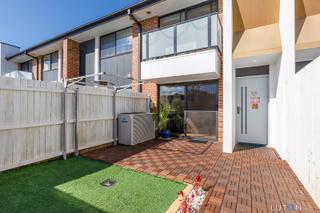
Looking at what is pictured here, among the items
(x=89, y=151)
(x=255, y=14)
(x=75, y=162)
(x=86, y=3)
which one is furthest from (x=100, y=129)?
(x=86, y=3)

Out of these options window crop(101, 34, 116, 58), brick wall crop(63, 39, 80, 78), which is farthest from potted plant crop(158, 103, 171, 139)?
brick wall crop(63, 39, 80, 78)

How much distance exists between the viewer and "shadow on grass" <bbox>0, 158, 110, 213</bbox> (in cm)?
253

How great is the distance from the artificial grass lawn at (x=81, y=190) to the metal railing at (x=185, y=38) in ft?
14.4

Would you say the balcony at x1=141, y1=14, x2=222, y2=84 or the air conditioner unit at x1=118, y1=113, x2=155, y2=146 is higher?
the balcony at x1=141, y1=14, x2=222, y2=84

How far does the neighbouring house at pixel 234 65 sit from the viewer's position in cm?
373

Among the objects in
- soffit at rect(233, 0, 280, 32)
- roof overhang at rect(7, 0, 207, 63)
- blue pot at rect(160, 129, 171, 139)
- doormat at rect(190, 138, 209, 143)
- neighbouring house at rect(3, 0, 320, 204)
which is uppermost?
roof overhang at rect(7, 0, 207, 63)

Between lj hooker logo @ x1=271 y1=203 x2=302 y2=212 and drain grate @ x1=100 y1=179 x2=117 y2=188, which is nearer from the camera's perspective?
lj hooker logo @ x1=271 y1=203 x2=302 y2=212

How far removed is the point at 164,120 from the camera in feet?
25.3

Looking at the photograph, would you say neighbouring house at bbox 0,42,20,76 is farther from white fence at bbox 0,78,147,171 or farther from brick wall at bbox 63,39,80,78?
white fence at bbox 0,78,147,171

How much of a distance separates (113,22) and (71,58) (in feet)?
12.8

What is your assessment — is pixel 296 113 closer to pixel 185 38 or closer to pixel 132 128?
pixel 185 38

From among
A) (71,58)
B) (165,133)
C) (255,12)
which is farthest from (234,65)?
(71,58)

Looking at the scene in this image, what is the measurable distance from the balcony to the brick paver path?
2693mm

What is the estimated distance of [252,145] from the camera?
21.3 feet
